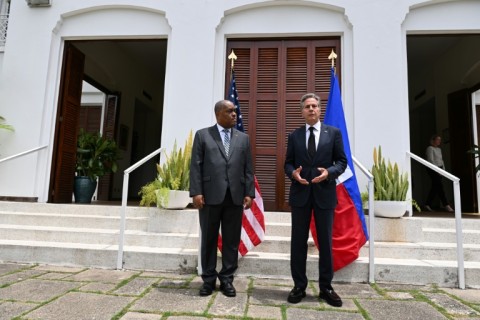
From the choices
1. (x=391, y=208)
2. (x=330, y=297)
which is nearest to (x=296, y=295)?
(x=330, y=297)

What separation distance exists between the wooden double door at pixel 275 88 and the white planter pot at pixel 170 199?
1.28m

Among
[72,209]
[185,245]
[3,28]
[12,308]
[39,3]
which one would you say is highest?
[39,3]

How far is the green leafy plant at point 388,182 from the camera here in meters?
3.72

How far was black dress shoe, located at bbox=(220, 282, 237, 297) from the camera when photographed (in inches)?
101

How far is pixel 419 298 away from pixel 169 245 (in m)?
2.39

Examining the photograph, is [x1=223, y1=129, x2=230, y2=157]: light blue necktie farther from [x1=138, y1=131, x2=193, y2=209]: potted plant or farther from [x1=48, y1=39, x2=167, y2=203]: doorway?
[x1=48, y1=39, x2=167, y2=203]: doorway

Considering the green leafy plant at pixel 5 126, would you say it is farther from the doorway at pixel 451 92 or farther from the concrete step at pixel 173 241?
the doorway at pixel 451 92

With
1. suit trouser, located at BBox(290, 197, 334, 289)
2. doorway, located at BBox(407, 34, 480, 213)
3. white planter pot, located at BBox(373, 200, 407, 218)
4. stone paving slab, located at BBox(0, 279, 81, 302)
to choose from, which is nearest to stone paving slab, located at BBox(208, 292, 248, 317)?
suit trouser, located at BBox(290, 197, 334, 289)

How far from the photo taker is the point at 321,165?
8.50 feet

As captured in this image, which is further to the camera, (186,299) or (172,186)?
(172,186)

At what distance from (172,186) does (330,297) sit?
6.96ft

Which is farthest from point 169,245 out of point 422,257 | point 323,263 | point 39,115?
point 39,115

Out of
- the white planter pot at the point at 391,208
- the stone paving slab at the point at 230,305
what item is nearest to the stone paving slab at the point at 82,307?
the stone paving slab at the point at 230,305

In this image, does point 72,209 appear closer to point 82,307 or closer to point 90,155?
point 90,155
